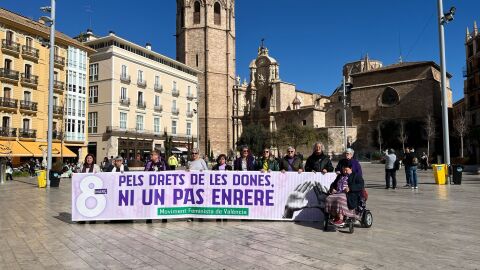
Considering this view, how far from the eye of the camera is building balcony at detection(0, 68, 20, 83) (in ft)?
106

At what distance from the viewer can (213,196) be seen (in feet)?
28.0

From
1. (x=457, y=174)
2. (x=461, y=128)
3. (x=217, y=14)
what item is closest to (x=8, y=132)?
(x=457, y=174)

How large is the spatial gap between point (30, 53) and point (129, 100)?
539 inches

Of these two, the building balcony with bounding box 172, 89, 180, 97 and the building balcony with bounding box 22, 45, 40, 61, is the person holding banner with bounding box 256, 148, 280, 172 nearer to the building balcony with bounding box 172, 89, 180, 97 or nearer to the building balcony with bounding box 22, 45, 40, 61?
the building balcony with bounding box 22, 45, 40, 61

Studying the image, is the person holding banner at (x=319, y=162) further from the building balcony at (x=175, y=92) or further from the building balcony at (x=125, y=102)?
the building balcony at (x=175, y=92)

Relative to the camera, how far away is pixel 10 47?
32969 millimetres

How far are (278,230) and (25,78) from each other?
113ft

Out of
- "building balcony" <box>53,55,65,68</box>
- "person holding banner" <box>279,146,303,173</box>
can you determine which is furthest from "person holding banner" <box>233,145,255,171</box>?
"building balcony" <box>53,55,65,68</box>

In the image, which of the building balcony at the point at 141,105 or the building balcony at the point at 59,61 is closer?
the building balcony at the point at 59,61

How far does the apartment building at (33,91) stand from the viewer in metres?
32.8

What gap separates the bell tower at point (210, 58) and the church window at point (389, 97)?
27.3 meters

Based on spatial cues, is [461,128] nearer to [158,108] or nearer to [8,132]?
[158,108]

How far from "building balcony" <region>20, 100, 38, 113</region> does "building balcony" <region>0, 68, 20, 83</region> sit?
2.05 m

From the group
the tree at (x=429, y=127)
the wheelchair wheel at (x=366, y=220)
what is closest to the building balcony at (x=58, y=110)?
the wheelchair wheel at (x=366, y=220)
